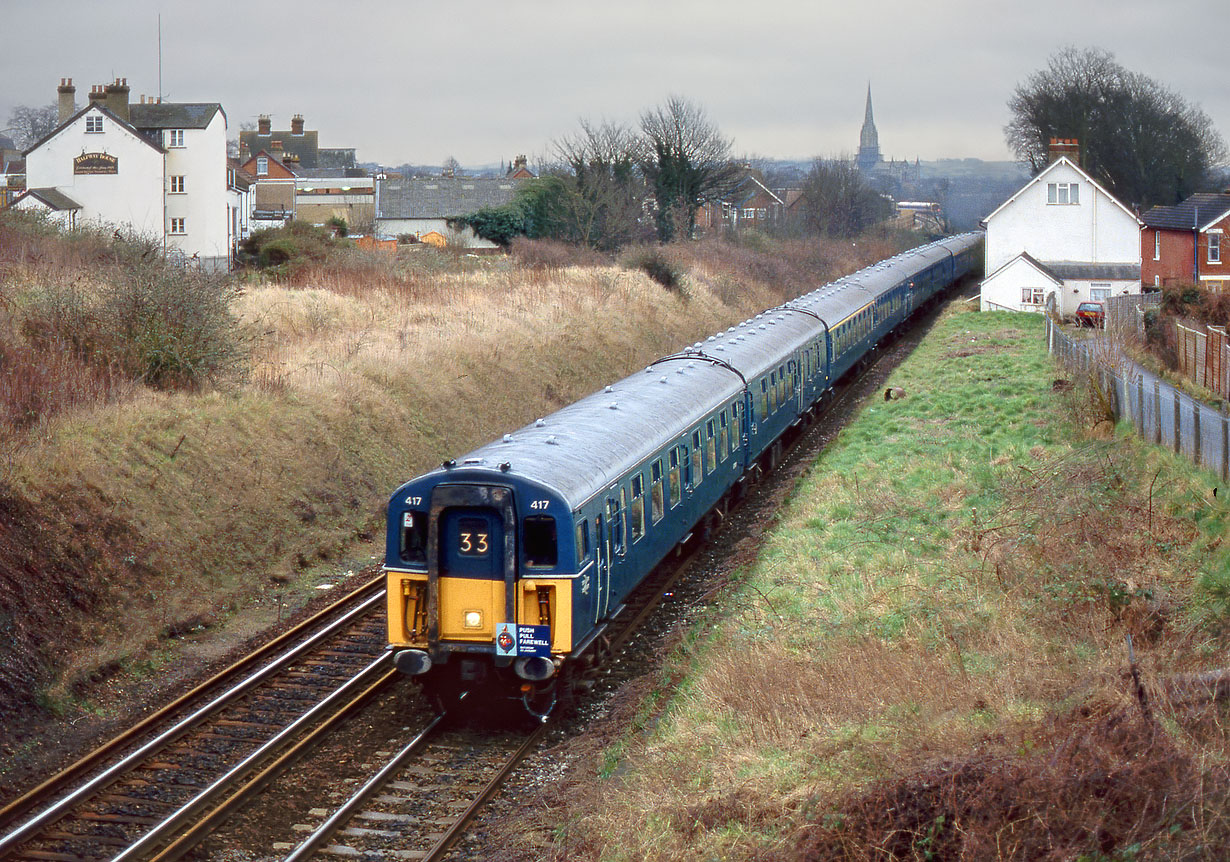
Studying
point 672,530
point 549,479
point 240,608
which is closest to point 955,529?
point 672,530

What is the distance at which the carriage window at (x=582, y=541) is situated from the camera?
1156 cm

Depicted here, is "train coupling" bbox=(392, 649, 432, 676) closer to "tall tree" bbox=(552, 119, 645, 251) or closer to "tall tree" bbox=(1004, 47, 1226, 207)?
"tall tree" bbox=(552, 119, 645, 251)

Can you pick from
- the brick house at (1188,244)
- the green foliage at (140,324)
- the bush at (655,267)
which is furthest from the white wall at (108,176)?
the brick house at (1188,244)

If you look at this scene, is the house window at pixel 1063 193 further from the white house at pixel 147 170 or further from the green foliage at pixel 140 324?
the green foliage at pixel 140 324

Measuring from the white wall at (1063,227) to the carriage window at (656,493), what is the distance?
3848 cm

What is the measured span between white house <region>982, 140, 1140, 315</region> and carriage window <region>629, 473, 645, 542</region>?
3698cm

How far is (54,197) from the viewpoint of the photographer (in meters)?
42.3

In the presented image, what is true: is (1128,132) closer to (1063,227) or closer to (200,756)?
(1063,227)

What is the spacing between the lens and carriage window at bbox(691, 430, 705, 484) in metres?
16.9

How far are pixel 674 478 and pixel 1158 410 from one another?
8.02m

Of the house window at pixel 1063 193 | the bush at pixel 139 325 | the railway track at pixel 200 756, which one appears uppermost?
the house window at pixel 1063 193

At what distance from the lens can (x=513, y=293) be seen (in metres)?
35.2

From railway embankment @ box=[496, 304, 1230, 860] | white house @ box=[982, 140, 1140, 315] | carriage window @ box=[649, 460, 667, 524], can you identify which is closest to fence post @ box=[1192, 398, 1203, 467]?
railway embankment @ box=[496, 304, 1230, 860]

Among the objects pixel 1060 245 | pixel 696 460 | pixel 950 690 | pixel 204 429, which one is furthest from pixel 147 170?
pixel 950 690
